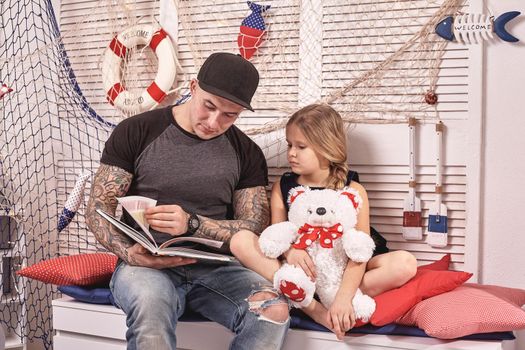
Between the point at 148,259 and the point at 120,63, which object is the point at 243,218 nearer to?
the point at 148,259

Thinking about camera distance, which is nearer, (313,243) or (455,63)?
(313,243)

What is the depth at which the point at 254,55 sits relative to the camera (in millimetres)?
2338

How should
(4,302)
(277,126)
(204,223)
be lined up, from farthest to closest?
1. (4,302)
2. (277,126)
3. (204,223)

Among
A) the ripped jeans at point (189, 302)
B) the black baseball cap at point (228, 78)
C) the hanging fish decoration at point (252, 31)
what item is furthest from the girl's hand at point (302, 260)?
the hanging fish decoration at point (252, 31)

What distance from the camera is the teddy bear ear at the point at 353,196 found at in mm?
1884

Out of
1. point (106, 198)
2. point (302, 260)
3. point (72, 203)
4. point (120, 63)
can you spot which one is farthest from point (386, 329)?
point (120, 63)

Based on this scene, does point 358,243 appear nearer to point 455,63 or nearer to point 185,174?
point 185,174

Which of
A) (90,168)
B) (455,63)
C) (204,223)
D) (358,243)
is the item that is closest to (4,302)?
(90,168)

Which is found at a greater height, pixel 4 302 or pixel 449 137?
pixel 449 137

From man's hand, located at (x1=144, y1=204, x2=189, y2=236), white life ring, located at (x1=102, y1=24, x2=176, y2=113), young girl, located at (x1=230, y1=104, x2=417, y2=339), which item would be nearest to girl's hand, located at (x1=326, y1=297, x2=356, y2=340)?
young girl, located at (x1=230, y1=104, x2=417, y2=339)

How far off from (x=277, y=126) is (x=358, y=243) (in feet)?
2.23

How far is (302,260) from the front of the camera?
5.90 ft

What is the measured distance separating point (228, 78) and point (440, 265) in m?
0.90

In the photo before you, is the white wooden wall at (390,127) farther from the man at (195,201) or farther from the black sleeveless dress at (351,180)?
the man at (195,201)
